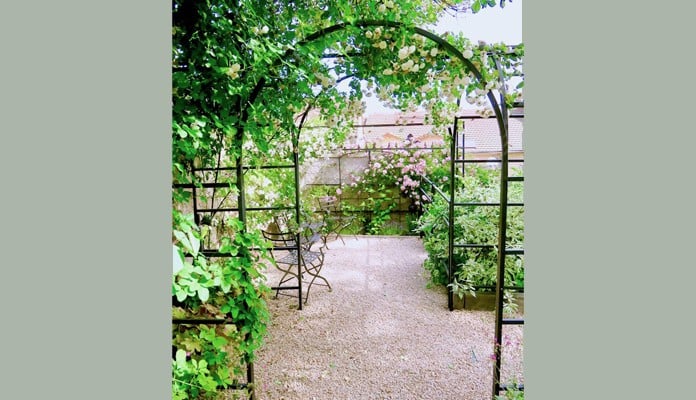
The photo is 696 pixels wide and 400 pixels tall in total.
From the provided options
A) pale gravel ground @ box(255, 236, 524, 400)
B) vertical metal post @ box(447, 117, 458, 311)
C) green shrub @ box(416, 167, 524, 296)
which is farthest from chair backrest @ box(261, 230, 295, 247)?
green shrub @ box(416, 167, 524, 296)

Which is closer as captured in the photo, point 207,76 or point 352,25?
point 207,76

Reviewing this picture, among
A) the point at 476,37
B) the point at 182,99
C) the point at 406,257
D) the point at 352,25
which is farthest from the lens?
the point at 406,257

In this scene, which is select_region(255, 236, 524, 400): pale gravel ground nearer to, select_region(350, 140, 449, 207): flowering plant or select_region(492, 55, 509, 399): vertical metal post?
select_region(492, 55, 509, 399): vertical metal post

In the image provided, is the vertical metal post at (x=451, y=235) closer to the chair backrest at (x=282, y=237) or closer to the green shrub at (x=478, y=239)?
the green shrub at (x=478, y=239)

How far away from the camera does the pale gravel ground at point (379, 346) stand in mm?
2359

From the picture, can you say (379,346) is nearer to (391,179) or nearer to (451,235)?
(451,235)

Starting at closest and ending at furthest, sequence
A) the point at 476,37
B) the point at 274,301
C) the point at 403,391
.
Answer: the point at 476,37 < the point at 403,391 < the point at 274,301

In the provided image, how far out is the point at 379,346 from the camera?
285 cm

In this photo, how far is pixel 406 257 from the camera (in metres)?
5.01

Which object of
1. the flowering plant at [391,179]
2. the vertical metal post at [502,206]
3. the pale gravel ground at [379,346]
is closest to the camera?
the vertical metal post at [502,206]

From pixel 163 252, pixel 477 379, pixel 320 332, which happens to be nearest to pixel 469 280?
pixel 477 379

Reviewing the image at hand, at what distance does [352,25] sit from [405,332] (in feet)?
7.68

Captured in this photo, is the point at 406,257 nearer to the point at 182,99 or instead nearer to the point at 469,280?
the point at 469,280

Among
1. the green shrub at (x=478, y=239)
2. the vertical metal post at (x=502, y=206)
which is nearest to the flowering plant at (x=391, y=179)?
the green shrub at (x=478, y=239)
